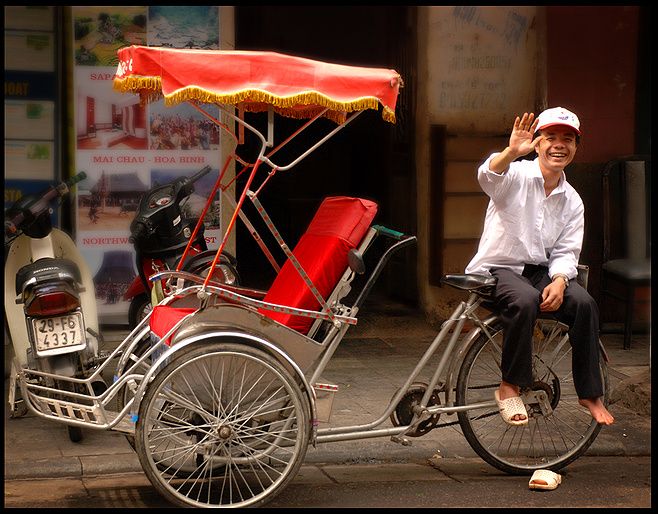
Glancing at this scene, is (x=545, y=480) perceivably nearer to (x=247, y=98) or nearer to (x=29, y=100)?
(x=247, y=98)

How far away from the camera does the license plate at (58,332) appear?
18.1 feet

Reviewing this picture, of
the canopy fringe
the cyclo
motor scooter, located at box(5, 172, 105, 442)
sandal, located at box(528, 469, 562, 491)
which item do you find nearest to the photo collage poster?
motor scooter, located at box(5, 172, 105, 442)

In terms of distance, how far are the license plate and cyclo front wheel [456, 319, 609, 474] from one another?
1990 mm

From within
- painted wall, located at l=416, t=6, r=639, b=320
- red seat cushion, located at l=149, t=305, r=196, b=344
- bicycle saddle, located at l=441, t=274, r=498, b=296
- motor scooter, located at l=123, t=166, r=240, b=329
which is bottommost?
red seat cushion, located at l=149, t=305, r=196, b=344

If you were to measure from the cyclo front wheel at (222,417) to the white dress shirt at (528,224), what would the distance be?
1193 mm

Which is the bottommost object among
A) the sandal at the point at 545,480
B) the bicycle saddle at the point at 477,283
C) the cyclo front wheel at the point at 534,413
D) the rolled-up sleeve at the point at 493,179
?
the sandal at the point at 545,480

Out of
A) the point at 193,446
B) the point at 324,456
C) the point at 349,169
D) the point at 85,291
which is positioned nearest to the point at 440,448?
the point at 324,456

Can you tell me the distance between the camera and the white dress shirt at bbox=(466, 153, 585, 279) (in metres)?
5.11

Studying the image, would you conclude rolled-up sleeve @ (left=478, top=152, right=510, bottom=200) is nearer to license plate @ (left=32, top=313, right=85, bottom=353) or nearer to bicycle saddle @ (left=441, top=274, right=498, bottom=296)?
bicycle saddle @ (left=441, top=274, right=498, bottom=296)

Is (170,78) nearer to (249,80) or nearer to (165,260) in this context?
(249,80)

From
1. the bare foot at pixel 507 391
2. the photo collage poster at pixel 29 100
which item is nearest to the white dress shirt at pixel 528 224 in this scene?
the bare foot at pixel 507 391

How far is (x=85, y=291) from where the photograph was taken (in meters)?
6.25

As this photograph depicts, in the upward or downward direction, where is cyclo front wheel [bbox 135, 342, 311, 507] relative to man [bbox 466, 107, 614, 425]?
downward

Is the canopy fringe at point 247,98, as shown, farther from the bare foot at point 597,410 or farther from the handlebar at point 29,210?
the bare foot at point 597,410
